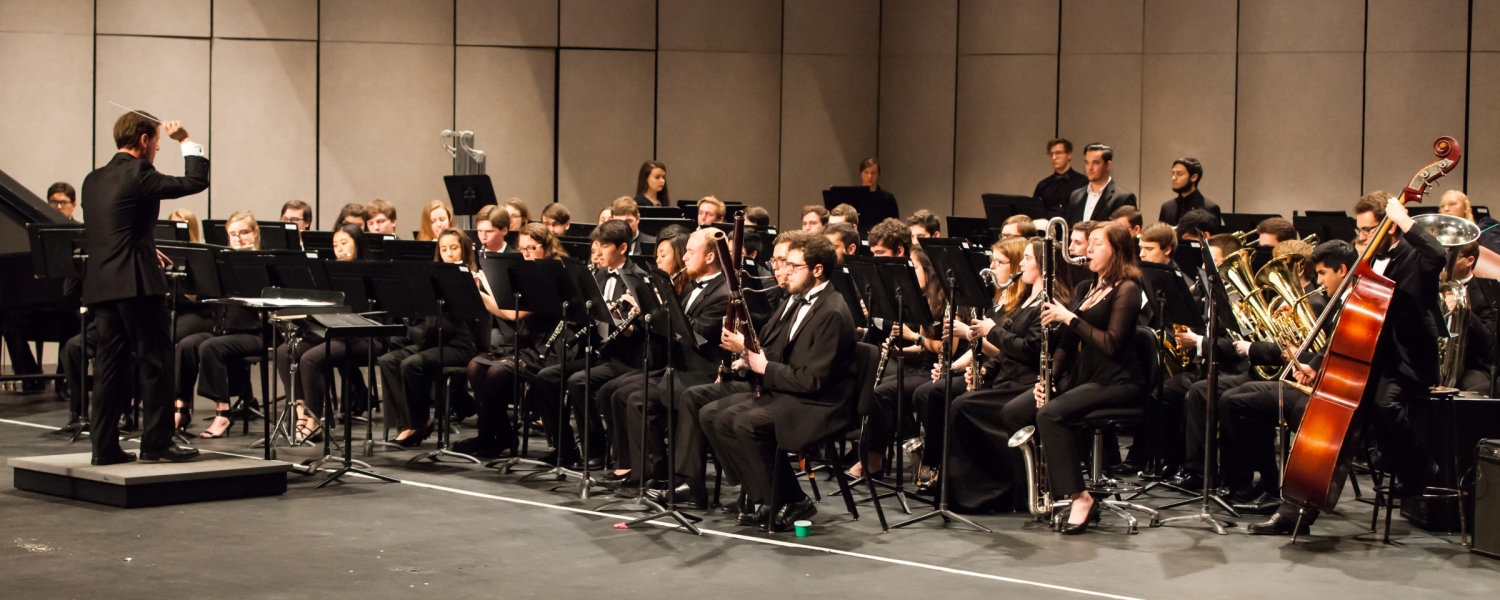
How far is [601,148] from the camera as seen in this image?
43.0ft

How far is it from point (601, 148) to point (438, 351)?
17.7 ft

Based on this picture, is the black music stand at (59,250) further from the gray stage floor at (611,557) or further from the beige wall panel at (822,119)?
the beige wall panel at (822,119)

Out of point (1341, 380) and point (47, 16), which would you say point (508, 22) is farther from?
point (1341, 380)

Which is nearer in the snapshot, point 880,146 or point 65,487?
point 65,487

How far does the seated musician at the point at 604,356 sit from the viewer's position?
282 inches

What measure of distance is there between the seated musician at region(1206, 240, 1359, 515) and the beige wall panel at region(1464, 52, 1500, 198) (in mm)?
5496

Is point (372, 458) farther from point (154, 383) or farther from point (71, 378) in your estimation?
point (71, 378)

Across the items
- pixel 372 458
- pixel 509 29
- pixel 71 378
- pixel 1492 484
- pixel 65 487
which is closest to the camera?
pixel 1492 484

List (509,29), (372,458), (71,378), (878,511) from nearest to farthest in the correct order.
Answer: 1. (878,511)
2. (372,458)
3. (71,378)
4. (509,29)

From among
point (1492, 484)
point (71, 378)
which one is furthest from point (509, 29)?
point (1492, 484)

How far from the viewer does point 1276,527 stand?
5977 mm

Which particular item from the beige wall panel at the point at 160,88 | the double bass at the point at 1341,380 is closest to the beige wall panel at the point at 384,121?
the beige wall panel at the point at 160,88

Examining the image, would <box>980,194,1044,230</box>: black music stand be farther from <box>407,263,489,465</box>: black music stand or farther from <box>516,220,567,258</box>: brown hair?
<box>407,263,489,465</box>: black music stand

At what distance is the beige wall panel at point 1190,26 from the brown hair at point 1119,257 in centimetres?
653
